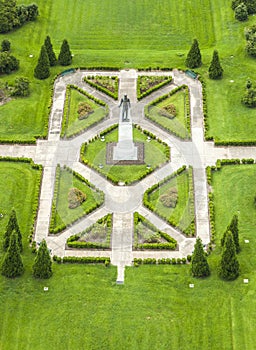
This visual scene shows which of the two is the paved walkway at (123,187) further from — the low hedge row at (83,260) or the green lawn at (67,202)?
the low hedge row at (83,260)

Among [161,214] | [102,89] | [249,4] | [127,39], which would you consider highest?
[249,4]

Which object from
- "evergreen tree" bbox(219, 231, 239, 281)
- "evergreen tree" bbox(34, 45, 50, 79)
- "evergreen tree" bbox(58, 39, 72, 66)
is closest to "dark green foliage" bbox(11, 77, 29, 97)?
"evergreen tree" bbox(34, 45, 50, 79)

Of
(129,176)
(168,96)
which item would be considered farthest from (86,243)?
(168,96)

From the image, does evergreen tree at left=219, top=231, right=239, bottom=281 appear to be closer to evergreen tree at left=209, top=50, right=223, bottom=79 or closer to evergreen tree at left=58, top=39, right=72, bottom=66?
evergreen tree at left=209, top=50, right=223, bottom=79

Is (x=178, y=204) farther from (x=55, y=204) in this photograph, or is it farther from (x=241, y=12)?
(x=241, y=12)

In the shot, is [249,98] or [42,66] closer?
[249,98]
